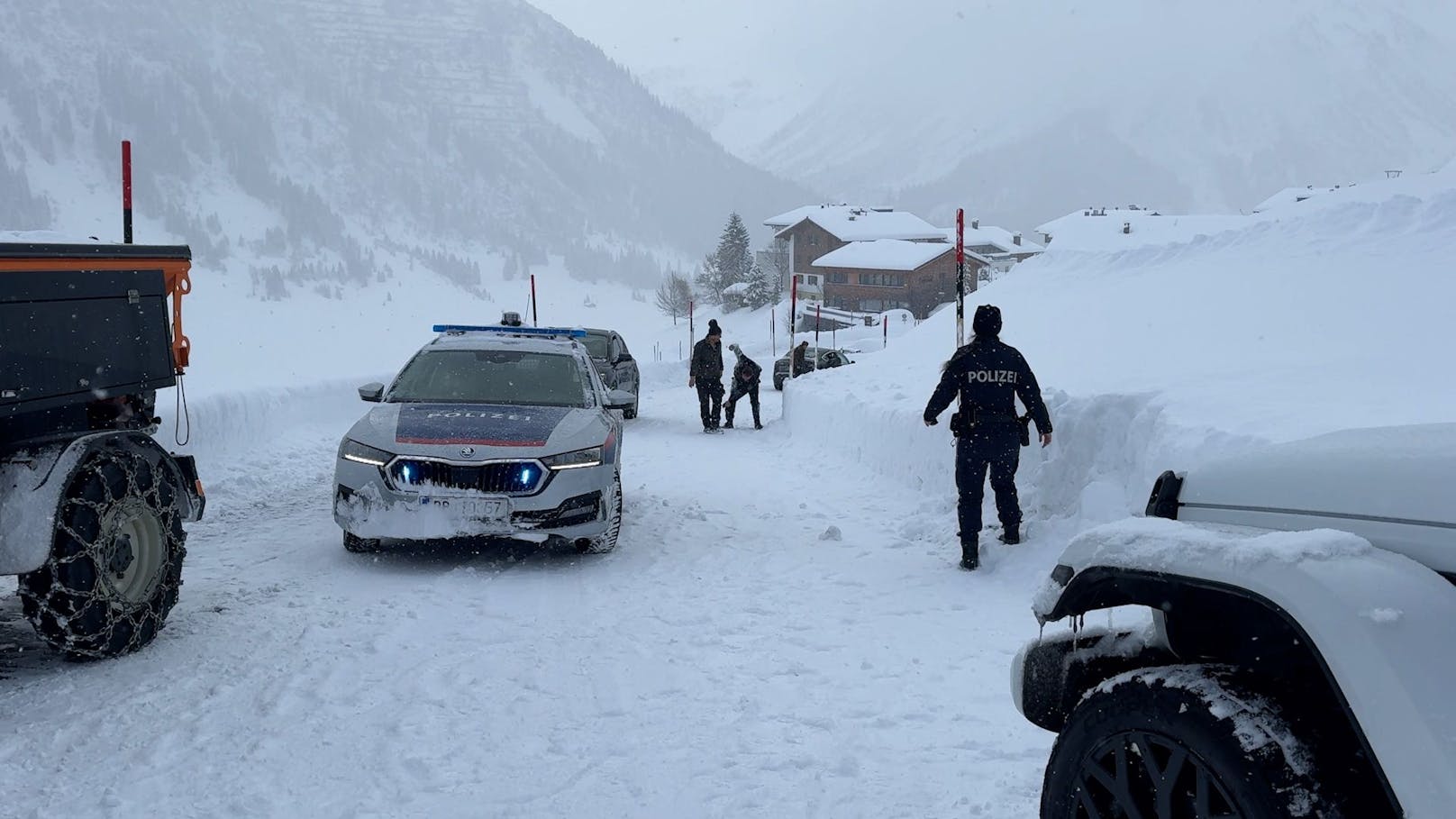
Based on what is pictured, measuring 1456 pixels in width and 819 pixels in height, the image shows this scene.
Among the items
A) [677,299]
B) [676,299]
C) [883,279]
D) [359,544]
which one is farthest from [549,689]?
[676,299]

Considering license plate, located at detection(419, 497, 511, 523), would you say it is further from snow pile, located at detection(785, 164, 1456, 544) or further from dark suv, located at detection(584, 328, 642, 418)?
dark suv, located at detection(584, 328, 642, 418)

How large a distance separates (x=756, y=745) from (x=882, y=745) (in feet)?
1.67

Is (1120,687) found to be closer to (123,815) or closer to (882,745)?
(882,745)

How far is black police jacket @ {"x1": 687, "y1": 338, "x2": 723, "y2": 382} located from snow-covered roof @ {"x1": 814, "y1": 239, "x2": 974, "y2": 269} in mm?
62276

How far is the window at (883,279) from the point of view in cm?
8100

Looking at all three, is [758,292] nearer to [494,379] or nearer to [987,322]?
[494,379]

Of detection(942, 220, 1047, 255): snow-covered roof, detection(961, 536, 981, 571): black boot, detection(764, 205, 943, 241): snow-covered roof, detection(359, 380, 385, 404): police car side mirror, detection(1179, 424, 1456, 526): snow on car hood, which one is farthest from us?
detection(942, 220, 1047, 255): snow-covered roof

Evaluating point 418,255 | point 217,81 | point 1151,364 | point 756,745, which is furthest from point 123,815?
point 217,81

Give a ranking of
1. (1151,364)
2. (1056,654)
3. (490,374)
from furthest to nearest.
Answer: (1151,364)
(490,374)
(1056,654)

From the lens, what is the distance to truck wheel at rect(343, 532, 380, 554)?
806 cm

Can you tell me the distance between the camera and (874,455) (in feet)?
44.4

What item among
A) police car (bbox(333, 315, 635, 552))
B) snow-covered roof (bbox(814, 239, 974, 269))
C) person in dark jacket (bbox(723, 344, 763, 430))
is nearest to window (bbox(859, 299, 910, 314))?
snow-covered roof (bbox(814, 239, 974, 269))

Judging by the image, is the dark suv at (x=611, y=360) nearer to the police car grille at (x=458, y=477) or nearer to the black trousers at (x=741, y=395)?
the black trousers at (x=741, y=395)

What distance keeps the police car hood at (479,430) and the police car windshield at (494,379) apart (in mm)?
263
